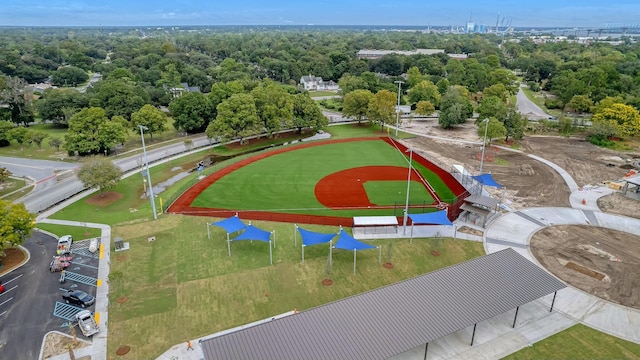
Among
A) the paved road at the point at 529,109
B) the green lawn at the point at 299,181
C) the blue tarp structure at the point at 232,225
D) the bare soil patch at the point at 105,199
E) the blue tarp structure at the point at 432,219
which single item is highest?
the paved road at the point at 529,109

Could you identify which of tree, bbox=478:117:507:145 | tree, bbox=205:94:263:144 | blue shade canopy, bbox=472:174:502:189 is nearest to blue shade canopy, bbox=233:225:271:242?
blue shade canopy, bbox=472:174:502:189

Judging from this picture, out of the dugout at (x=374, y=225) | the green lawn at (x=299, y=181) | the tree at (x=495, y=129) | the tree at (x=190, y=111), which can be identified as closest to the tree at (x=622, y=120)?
the tree at (x=495, y=129)

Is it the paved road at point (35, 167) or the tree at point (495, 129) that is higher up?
the tree at point (495, 129)

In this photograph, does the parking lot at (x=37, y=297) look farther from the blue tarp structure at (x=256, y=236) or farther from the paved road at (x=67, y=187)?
the blue tarp structure at (x=256, y=236)

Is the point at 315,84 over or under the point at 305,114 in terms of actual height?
under

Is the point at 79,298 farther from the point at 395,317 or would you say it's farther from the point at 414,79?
the point at 414,79

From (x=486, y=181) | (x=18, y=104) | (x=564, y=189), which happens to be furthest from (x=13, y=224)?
(x=18, y=104)

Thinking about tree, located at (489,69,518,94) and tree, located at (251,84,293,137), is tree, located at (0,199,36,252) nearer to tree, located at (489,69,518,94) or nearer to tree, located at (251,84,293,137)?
tree, located at (251,84,293,137)
